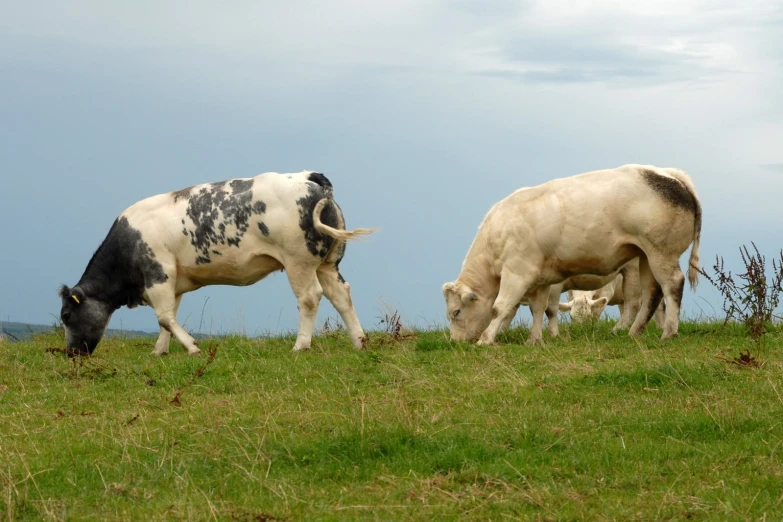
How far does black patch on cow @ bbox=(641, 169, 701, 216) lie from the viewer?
42.4ft

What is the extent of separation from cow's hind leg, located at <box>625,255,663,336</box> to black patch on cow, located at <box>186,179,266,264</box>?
16.8ft

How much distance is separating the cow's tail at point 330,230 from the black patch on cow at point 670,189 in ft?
11.8

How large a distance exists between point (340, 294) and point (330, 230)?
1313 millimetres

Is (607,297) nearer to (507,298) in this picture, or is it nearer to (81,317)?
(507,298)

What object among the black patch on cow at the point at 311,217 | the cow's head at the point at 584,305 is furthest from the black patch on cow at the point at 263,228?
the cow's head at the point at 584,305

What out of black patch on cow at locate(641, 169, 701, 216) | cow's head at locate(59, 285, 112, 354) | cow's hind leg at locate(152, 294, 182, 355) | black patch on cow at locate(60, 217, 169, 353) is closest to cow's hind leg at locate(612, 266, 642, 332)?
black patch on cow at locate(641, 169, 701, 216)

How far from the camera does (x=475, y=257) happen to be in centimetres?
1463

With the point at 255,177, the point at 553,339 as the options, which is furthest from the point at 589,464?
the point at 255,177

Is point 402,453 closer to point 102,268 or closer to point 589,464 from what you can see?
point 589,464

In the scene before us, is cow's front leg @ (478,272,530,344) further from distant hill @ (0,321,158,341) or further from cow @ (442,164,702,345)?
distant hill @ (0,321,158,341)

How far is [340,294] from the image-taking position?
559 inches

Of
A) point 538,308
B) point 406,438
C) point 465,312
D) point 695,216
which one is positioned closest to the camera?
point 406,438

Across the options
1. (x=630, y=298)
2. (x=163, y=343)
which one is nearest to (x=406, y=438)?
(x=163, y=343)

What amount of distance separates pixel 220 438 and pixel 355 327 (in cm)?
584
